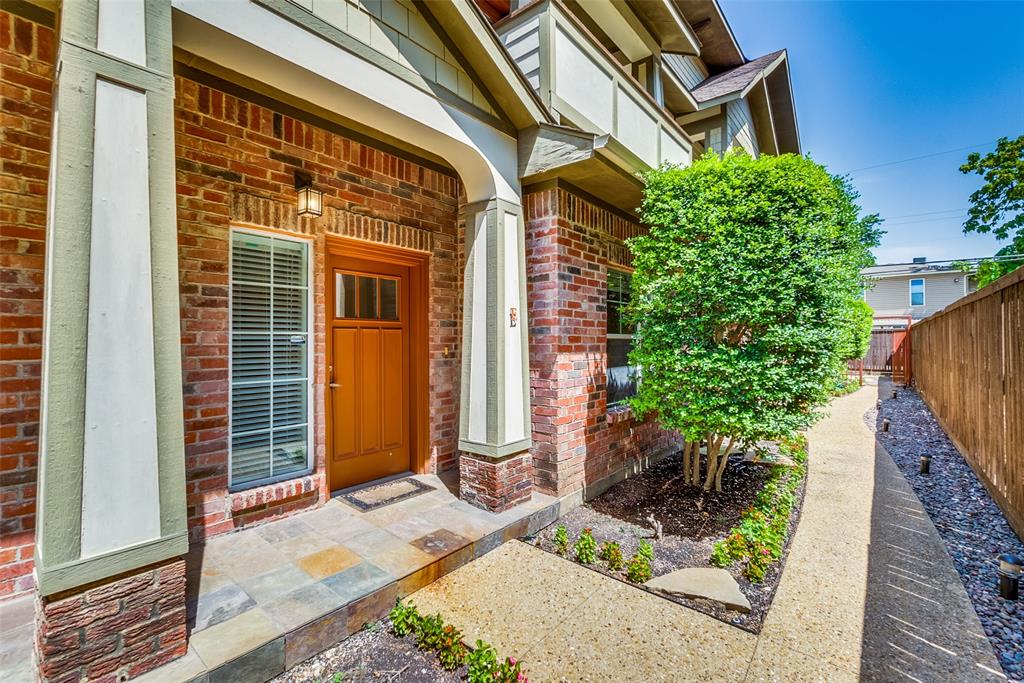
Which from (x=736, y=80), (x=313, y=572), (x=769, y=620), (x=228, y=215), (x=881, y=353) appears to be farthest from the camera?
(x=881, y=353)

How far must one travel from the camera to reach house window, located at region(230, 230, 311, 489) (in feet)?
11.1

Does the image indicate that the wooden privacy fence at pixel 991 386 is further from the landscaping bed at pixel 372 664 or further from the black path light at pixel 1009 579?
the landscaping bed at pixel 372 664

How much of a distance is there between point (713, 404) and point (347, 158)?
148 inches

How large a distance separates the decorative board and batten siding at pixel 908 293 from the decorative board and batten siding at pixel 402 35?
89.1 feet

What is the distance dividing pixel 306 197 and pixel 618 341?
3576 millimetres

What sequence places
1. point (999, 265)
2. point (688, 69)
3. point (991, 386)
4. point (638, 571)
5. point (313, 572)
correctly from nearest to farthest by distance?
point (313, 572) < point (638, 571) < point (991, 386) < point (688, 69) < point (999, 265)

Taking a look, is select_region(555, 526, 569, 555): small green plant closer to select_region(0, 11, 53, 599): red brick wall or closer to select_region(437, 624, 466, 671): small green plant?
select_region(437, 624, 466, 671): small green plant

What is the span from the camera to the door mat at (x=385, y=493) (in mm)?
3917

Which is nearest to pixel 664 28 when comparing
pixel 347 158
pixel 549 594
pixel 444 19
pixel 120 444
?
pixel 444 19

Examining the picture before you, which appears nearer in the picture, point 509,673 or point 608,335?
point 509,673

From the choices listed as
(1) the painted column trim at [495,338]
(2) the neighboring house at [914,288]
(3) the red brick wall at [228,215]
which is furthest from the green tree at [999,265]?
(3) the red brick wall at [228,215]

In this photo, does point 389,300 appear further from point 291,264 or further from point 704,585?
point 704,585

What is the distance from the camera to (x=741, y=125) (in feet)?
30.2

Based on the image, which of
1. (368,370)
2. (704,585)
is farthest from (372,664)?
(368,370)
